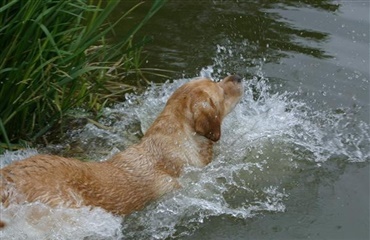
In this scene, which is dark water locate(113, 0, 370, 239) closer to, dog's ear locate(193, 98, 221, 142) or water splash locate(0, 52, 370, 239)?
water splash locate(0, 52, 370, 239)

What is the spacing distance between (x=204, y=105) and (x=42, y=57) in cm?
138

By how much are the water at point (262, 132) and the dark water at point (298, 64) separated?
0.01 m

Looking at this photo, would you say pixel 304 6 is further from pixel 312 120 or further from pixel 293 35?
pixel 312 120

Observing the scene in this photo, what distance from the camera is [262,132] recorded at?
7.32 metres

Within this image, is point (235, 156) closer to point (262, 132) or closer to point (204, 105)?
point (262, 132)

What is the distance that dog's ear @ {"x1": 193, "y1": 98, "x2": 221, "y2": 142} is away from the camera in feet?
20.7

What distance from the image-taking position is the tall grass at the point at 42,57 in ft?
20.5

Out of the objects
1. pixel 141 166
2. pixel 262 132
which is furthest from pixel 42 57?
pixel 262 132

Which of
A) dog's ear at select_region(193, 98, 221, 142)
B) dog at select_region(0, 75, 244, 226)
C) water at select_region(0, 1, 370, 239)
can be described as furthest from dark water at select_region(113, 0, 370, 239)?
dog's ear at select_region(193, 98, 221, 142)

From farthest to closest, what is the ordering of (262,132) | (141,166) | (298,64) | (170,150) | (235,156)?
(298,64), (262,132), (235,156), (170,150), (141,166)

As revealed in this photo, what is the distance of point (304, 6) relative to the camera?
972 centimetres

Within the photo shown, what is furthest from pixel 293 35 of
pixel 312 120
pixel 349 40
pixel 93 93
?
pixel 93 93

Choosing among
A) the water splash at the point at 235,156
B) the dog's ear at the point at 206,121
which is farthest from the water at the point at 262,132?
the dog's ear at the point at 206,121

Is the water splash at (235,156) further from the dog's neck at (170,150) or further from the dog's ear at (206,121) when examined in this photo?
the dog's ear at (206,121)
